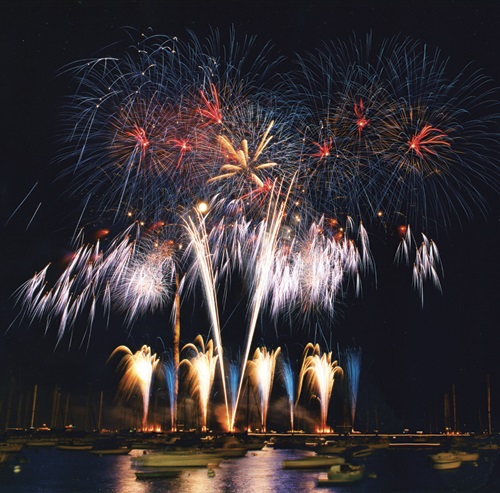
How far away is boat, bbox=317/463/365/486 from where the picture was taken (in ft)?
139

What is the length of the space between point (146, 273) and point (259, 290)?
11.0 metres

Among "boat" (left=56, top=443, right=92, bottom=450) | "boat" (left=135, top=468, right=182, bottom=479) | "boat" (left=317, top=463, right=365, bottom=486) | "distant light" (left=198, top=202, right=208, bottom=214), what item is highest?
"distant light" (left=198, top=202, right=208, bottom=214)

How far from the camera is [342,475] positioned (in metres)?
42.8

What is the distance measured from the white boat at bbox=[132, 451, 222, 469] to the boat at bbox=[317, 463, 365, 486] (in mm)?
8575

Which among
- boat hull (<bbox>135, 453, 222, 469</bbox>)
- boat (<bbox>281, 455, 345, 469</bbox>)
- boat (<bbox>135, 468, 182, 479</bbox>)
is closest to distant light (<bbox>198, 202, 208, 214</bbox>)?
boat (<bbox>135, 468, 182, 479</bbox>)

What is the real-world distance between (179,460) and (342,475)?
38.6ft

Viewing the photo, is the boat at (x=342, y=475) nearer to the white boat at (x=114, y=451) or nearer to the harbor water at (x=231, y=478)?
the harbor water at (x=231, y=478)

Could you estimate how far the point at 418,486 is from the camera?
44.1 metres

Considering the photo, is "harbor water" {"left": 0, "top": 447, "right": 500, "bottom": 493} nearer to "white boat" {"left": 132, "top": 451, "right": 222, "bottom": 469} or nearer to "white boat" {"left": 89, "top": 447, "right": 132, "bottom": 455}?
"white boat" {"left": 132, "top": 451, "right": 222, "bottom": 469}

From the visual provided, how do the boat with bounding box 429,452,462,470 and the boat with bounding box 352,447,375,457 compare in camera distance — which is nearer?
the boat with bounding box 429,452,462,470

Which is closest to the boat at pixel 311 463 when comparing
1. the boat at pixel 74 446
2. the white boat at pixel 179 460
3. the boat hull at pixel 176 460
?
the white boat at pixel 179 460

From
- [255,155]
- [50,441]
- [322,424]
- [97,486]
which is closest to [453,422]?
[322,424]

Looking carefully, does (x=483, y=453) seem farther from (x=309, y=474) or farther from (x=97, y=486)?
(x=97, y=486)

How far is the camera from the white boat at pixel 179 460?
46688mm
